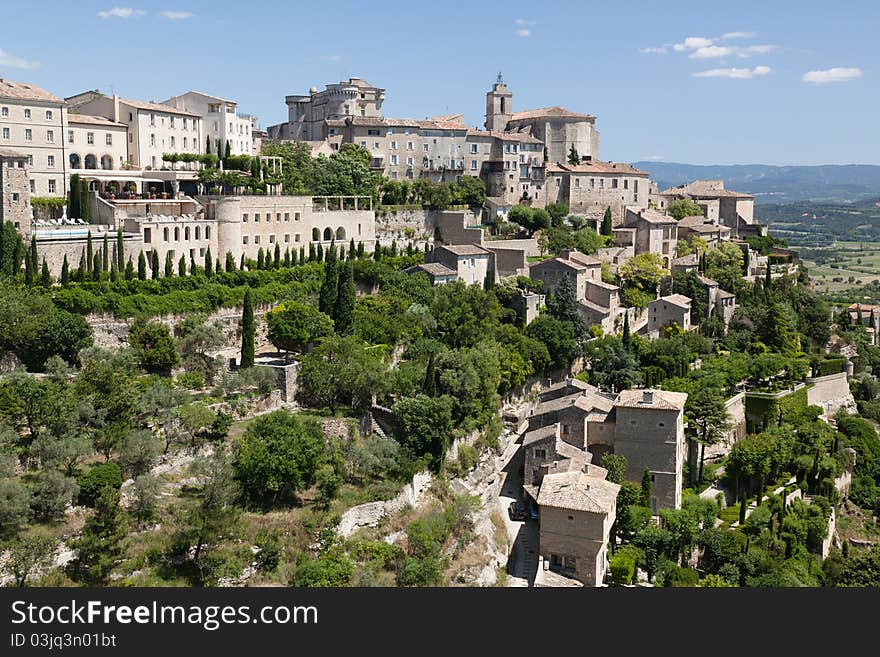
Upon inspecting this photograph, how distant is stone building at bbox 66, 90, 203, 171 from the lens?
51938 millimetres

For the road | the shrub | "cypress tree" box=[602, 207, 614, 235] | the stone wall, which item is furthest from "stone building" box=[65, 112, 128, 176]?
the stone wall

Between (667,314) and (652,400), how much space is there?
1754 cm

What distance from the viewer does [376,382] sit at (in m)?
35.8

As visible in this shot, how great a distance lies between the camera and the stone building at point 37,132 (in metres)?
43.7

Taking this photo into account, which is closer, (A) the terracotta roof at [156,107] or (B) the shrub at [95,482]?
(B) the shrub at [95,482]

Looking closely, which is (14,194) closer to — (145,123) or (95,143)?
(95,143)

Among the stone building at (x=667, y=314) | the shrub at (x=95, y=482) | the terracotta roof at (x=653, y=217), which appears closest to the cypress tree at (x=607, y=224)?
the terracotta roof at (x=653, y=217)

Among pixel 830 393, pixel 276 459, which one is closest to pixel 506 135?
pixel 830 393

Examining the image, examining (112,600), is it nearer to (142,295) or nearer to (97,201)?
(142,295)

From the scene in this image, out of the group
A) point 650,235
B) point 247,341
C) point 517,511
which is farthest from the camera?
point 650,235

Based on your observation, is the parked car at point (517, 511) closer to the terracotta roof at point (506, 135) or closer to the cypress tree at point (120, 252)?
the cypress tree at point (120, 252)

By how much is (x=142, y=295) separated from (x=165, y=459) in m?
10.5

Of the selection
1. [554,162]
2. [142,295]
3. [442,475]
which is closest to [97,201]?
[142,295]

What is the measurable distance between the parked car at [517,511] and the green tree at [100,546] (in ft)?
49.4
